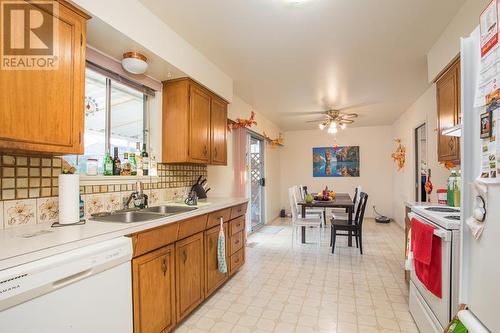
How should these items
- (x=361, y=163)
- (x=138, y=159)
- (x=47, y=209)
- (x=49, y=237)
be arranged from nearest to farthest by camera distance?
(x=49, y=237), (x=47, y=209), (x=138, y=159), (x=361, y=163)

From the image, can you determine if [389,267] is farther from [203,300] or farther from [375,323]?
[203,300]

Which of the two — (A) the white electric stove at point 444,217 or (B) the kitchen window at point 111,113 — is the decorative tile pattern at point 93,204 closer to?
(B) the kitchen window at point 111,113

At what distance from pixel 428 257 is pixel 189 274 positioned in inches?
67.8

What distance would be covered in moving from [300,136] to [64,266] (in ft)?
22.3

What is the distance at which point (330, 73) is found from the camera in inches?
128

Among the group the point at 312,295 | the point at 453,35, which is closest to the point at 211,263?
the point at 312,295

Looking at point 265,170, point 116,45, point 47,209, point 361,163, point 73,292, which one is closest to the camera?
point 73,292

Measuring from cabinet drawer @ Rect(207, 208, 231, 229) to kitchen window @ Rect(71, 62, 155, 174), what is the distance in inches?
39.1

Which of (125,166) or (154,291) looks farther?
(125,166)

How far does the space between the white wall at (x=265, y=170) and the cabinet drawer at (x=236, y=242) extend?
2.77 ft

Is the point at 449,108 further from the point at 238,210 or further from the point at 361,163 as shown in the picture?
the point at 361,163

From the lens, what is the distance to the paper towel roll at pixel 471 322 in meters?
0.88

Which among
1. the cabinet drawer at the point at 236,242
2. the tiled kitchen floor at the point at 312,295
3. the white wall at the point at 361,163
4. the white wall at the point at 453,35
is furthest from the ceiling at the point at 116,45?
the white wall at the point at 361,163

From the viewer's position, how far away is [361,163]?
271 inches
